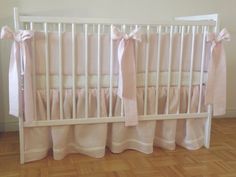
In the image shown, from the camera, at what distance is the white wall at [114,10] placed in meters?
2.33

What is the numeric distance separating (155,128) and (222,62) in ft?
2.10

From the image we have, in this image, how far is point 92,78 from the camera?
1854mm

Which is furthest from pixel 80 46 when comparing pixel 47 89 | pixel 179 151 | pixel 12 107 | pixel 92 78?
pixel 179 151

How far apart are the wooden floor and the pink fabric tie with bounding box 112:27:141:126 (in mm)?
264

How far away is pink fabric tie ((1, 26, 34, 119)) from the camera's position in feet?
5.36

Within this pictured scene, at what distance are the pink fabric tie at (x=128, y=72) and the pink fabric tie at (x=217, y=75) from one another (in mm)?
517

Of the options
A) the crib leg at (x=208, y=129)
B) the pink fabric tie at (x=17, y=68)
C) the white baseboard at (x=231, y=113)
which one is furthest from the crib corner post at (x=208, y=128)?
the pink fabric tie at (x=17, y=68)

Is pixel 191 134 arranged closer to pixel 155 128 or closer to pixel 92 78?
pixel 155 128

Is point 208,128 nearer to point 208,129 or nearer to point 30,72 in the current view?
point 208,129

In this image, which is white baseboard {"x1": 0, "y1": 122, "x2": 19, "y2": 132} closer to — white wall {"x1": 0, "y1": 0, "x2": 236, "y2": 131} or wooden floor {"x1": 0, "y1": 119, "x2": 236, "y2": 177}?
white wall {"x1": 0, "y1": 0, "x2": 236, "y2": 131}

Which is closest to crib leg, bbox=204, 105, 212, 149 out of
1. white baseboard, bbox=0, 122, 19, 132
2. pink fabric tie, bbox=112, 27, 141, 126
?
pink fabric tie, bbox=112, 27, 141, 126

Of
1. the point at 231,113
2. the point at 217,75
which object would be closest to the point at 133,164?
the point at 217,75

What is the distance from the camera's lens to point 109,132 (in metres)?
2.02

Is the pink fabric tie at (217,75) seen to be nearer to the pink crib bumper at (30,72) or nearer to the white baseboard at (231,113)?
the pink crib bumper at (30,72)
